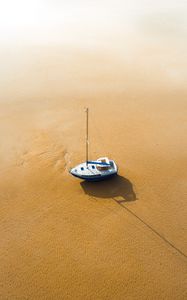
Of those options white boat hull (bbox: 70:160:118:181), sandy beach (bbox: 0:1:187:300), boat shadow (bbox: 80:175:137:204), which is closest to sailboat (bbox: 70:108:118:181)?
white boat hull (bbox: 70:160:118:181)

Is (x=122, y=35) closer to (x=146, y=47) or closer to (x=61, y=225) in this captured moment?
(x=146, y=47)

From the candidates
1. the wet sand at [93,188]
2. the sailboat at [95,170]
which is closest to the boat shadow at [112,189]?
the wet sand at [93,188]

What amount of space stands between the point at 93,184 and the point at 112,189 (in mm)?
1076

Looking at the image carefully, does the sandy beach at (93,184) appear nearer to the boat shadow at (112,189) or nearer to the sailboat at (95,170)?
the boat shadow at (112,189)

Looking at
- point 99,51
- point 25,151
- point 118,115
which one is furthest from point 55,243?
point 99,51

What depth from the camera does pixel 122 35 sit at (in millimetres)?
35812

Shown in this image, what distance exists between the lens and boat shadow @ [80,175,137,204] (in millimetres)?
18969

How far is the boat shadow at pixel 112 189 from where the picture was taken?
62.2 feet

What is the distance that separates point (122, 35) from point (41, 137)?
17885 mm

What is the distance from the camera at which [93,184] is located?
19531mm

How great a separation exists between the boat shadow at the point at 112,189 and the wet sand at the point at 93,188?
0.18ft

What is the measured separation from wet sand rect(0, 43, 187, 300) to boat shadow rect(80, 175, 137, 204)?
0.18 feet

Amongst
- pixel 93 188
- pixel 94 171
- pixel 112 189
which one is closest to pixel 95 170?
pixel 94 171

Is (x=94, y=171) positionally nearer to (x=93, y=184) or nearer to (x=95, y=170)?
(x=95, y=170)
